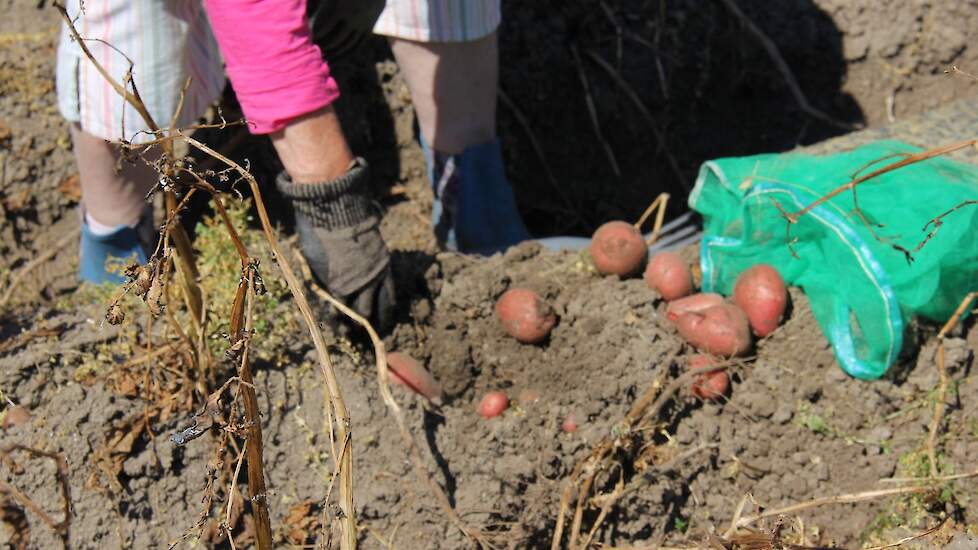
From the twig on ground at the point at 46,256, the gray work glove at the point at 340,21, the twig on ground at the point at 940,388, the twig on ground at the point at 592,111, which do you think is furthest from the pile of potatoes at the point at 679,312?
the twig on ground at the point at 46,256

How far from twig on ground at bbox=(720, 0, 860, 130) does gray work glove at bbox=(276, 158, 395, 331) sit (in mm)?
1803

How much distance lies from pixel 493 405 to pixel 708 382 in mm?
479

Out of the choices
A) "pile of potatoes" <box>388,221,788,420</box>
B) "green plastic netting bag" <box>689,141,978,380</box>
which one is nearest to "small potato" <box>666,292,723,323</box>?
"pile of potatoes" <box>388,221,788,420</box>

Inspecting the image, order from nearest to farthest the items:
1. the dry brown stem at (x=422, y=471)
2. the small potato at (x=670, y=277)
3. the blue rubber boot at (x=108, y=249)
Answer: the dry brown stem at (x=422, y=471) → the small potato at (x=670, y=277) → the blue rubber boot at (x=108, y=249)

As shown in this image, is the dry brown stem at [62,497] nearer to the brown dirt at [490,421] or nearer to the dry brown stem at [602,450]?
the brown dirt at [490,421]

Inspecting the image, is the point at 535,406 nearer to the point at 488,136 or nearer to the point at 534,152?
the point at 488,136

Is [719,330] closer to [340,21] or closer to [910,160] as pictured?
[910,160]

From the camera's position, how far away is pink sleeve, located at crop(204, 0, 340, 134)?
173cm

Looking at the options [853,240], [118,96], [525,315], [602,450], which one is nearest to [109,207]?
[118,96]

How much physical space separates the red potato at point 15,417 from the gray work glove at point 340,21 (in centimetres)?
105

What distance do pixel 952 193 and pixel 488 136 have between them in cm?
117

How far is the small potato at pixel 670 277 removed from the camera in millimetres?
2188

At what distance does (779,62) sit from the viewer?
3.23 meters

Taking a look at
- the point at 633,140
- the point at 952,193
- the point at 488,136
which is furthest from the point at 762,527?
the point at 633,140
